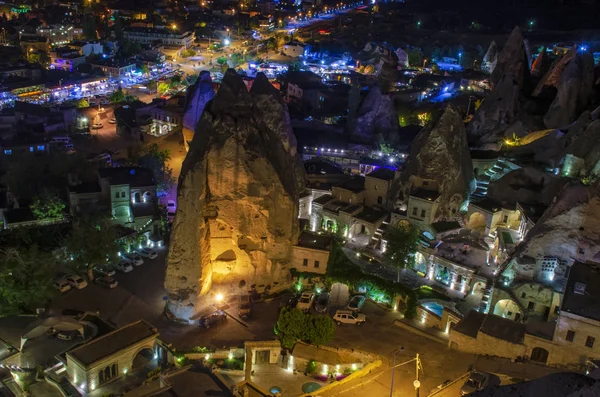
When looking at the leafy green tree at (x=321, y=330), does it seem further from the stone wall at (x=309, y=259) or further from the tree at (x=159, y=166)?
the tree at (x=159, y=166)

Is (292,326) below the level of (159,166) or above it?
below

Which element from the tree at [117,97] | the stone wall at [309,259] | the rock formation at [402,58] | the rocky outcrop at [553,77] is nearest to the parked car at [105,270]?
the stone wall at [309,259]

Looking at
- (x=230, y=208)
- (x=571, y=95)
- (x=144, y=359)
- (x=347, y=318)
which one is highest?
(x=571, y=95)

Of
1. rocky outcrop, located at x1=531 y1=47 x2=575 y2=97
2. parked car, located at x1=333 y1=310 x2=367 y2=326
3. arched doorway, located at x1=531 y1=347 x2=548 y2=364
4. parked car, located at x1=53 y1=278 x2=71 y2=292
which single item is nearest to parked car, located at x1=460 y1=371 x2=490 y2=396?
arched doorway, located at x1=531 y1=347 x2=548 y2=364

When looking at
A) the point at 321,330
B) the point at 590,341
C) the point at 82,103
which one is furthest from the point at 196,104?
the point at 590,341

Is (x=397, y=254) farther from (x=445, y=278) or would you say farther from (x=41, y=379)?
(x=41, y=379)

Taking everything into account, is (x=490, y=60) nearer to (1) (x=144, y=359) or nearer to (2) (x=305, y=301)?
(2) (x=305, y=301)

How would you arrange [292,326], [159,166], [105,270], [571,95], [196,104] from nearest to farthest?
[292,326] → [105,270] → [571,95] → [159,166] → [196,104]
